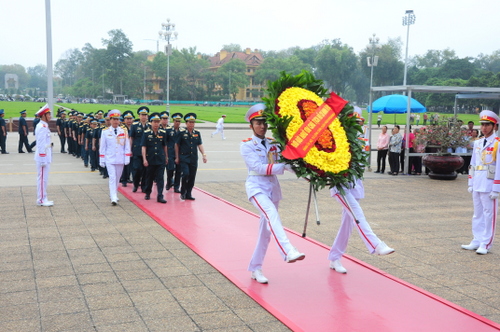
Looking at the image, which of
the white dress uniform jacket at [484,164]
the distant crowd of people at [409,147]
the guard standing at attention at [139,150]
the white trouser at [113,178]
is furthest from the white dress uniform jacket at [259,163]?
the distant crowd of people at [409,147]

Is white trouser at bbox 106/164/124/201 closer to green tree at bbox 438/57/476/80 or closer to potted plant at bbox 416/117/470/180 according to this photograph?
potted plant at bbox 416/117/470/180

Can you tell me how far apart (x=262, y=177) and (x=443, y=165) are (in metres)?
10.8

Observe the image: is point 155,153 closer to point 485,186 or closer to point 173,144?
point 173,144

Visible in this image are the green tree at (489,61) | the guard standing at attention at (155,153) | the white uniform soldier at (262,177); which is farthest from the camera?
the green tree at (489,61)

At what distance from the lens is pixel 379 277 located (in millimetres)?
5984

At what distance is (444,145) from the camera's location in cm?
1495

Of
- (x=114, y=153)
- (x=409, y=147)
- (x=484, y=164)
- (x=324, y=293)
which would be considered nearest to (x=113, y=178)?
(x=114, y=153)

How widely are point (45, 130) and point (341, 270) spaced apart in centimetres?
669

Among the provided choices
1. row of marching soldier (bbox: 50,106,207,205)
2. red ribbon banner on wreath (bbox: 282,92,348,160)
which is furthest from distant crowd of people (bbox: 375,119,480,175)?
red ribbon banner on wreath (bbox: 282,92,348,160)

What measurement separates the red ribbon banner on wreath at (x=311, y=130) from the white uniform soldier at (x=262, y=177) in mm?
209

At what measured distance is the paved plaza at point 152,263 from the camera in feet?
15.5

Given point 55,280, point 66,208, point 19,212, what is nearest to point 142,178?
point 66,208

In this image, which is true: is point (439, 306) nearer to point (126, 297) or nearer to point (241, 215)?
point (126, 297)

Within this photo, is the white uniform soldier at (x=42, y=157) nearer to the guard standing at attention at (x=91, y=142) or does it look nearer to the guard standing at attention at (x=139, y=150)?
the guard standing at attention at (x=139, y=150)
